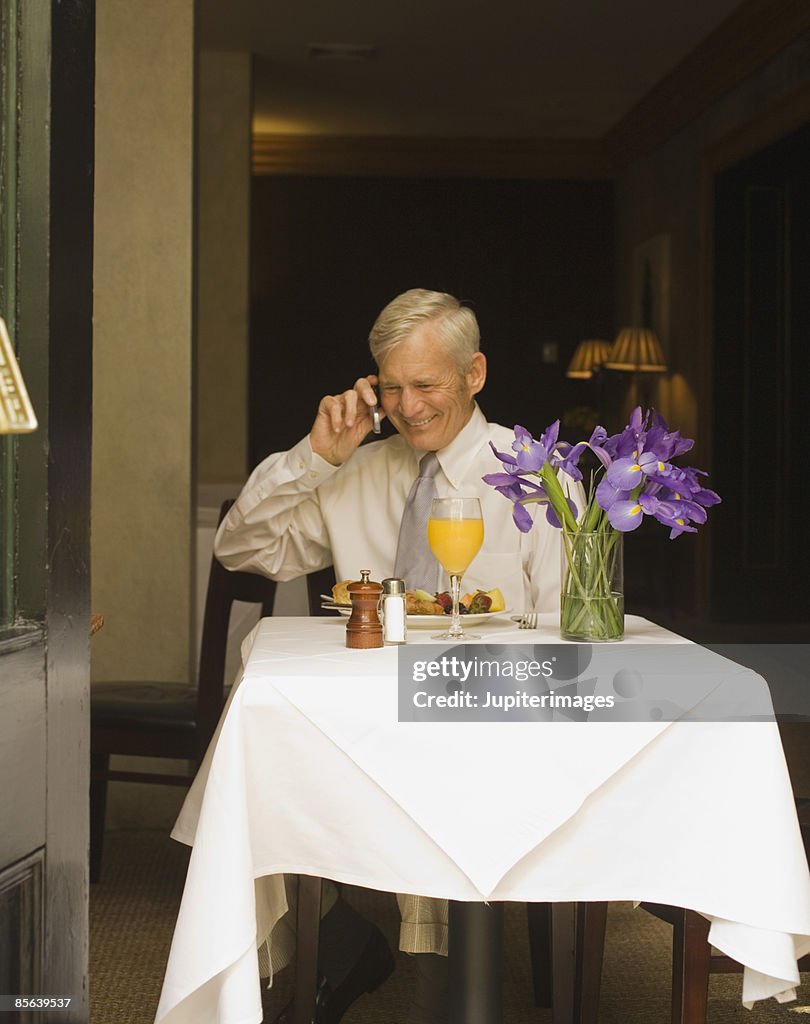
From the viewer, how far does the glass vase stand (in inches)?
65.7

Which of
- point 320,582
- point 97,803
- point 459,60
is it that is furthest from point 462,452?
point 459,60

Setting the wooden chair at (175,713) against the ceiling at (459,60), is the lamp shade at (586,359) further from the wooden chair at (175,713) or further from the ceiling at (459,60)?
the wooden chair at (175,713)

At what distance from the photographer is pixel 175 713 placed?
284 centimetres

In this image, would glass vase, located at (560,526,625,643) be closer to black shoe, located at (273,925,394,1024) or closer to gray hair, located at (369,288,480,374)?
gray hair, located at (369,288,480,374)

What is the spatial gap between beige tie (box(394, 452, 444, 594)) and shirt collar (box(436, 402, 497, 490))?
0.03 metres

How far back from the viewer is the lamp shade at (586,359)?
7.84 meters

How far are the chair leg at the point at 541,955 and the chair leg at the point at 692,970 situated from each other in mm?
652

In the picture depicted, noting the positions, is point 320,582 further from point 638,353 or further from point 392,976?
point 638,353

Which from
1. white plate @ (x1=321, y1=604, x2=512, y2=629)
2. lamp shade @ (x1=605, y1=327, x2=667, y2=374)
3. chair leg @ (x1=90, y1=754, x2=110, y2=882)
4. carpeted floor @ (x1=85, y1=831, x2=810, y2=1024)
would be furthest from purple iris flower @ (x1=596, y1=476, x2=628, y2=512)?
lamp shade @ (x1=605, y1=327, x2=667, y2=374)

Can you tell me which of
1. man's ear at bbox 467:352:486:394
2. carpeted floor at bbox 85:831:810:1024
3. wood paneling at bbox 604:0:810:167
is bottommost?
carpeted floor at bbox 85:831:810:1024

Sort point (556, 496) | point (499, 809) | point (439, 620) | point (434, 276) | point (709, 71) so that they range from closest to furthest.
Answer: point (499, 809) → point (556, 496) → point (439, 620) → point (709, 71) → point (434, 276)

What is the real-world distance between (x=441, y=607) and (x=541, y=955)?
81 cm

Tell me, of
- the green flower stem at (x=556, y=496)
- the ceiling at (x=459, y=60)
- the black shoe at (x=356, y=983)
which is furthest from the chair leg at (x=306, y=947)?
the ceiling at (x=459, y=60)

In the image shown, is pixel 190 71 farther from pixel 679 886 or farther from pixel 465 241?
pixel 465 241
